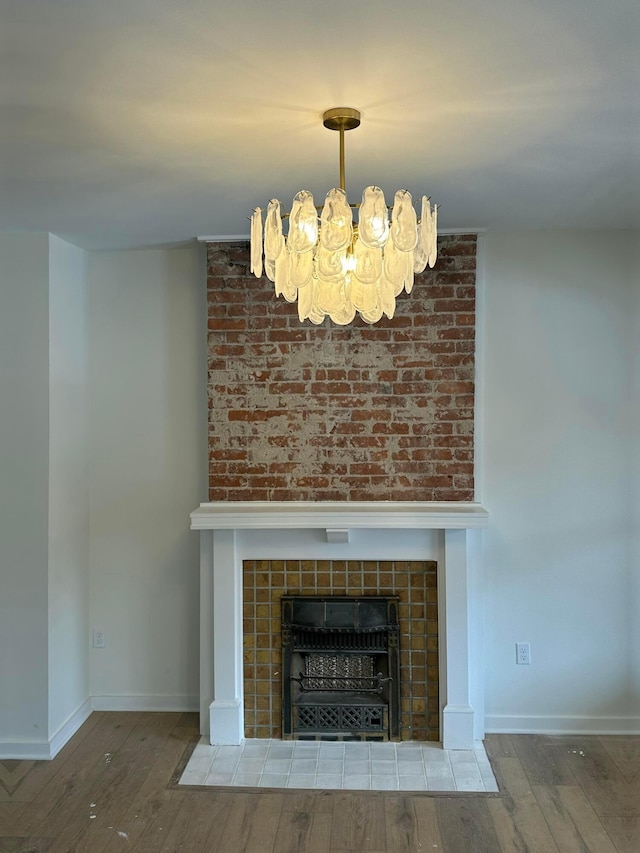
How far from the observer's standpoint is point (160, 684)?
13.3 feet

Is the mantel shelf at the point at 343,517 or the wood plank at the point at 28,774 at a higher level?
the mantel shelf at the point at 343,517

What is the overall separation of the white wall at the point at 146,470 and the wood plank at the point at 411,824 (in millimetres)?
1407

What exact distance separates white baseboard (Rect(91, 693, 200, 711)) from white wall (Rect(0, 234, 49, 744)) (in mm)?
534

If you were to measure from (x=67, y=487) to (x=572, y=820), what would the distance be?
273 centimetres

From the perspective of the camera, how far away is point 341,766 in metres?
3.42

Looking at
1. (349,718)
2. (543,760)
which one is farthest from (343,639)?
(543,760)

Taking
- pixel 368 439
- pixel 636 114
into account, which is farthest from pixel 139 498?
pixel 636 114

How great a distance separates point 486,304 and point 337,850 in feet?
8.45

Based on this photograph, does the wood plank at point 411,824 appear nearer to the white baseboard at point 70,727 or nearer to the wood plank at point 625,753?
the wood plank at point 625,753

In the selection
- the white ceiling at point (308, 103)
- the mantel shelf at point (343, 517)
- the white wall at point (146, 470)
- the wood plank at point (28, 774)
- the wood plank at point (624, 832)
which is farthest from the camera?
the white wall at point (146, 470)

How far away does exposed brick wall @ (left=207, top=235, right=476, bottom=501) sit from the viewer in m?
3.75

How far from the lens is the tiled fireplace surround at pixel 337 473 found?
3701 mm

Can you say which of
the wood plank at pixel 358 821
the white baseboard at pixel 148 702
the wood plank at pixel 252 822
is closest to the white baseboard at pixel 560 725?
the wood plank at pixel 358 821

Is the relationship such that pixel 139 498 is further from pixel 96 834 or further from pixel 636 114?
pixel 636 114
